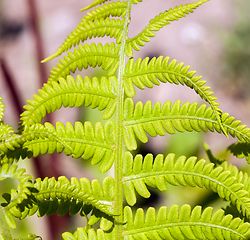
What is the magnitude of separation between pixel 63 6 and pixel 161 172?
370 centimetres

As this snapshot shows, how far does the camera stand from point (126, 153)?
779 mm

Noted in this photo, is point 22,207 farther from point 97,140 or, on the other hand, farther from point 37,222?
point 37,222

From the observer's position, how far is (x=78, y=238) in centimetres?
74

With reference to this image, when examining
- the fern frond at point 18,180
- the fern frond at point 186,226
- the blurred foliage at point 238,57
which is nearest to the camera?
the fern frond at point 18,180

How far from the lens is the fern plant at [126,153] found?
0.73 meters

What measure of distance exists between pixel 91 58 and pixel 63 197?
431 millimetres

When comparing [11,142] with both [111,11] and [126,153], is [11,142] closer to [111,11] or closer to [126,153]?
[126,153]

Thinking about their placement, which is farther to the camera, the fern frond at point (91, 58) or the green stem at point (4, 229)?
the fern frond at point (91, 58)

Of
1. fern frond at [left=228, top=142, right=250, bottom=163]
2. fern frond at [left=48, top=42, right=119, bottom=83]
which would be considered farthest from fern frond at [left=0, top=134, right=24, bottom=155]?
fern frond at [left=228, top=142, right=250, bottom=163]

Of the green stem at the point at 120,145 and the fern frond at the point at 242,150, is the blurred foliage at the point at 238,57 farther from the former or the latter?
the green stem at the point at 120,145

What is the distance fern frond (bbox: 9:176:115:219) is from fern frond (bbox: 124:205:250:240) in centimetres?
9

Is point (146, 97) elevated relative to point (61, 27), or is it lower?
lower

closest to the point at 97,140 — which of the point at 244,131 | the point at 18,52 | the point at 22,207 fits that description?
the point at 22,207

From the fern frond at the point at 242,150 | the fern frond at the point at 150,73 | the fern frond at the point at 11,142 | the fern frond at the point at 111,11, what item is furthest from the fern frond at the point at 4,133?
the fern frond at the point at 242,150
